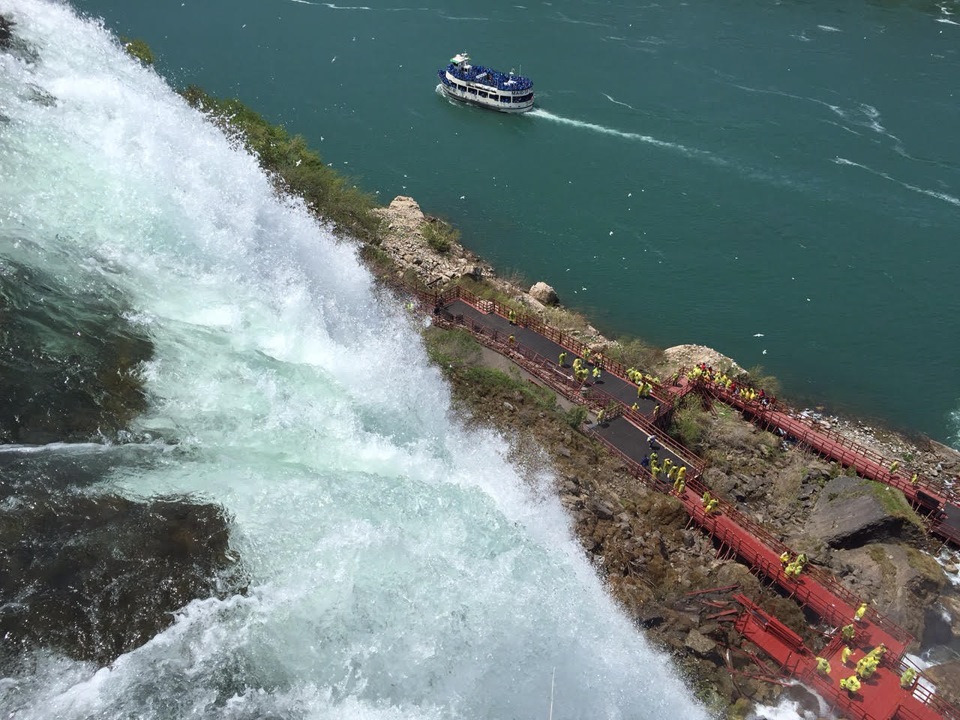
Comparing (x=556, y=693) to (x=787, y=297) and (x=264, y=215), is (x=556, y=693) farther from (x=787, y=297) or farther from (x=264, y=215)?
(x=787, y=297)

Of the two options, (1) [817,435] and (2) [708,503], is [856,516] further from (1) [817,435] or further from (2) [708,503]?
(1) [817,435]

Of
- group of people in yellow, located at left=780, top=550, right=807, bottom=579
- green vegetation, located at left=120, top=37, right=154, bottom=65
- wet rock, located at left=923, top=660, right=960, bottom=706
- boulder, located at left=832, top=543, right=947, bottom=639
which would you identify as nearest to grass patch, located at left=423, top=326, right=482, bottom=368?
group of people in yellow, located at left=780, top=550, right=807, bottom=579

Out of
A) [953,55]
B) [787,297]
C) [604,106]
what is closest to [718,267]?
[787,297]

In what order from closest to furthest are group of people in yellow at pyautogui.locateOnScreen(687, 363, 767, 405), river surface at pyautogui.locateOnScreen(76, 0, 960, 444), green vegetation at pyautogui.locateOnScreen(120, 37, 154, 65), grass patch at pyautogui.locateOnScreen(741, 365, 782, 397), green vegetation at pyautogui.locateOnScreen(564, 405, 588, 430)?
green vegetation at pyautogui.locateOnScreen(564, 405, 588, 430)
group of people in yellow at pyautogui.locateOnScreen(687, 363, 767, 405)
grass patch at pyautogui.locateOnScreen(741, 365, 782, 397)
green vegetation at pyautogui.locateOnScreen(120, 37, 154, 65)
river surface at pyautogui.locateOnScreen(76, 0, 960, 444)

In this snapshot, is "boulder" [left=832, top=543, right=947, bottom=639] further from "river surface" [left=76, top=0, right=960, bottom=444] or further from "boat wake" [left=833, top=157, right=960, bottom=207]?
"boat wake" [left=833, top=157, right=960, bottom=207]

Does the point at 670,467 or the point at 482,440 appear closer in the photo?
the point at 482,440

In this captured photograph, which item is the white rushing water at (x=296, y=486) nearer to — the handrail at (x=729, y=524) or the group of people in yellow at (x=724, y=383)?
the handrail at (x=729, y=524)
